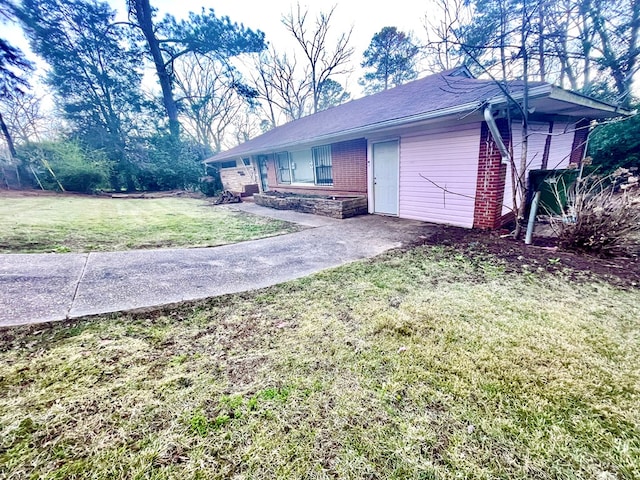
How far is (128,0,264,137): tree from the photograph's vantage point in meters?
14.7

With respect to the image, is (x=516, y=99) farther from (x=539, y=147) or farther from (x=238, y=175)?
(x=238, y=175)

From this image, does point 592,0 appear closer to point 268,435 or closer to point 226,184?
point 268,435

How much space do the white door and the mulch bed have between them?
2.34 m

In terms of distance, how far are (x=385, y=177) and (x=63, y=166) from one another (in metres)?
18.0

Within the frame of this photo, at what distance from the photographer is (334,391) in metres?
1.66

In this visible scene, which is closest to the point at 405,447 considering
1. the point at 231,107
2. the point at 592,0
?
the point at 592,0

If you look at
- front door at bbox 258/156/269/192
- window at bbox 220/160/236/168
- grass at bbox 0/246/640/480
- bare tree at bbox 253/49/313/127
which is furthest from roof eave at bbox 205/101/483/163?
bare tree at bbox 253/49/313/127

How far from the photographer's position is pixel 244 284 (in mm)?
3309

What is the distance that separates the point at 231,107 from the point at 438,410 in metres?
30.6

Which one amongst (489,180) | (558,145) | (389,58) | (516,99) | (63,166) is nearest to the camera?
(516,99)

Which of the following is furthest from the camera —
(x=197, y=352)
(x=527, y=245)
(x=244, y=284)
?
(x=527, y=245)

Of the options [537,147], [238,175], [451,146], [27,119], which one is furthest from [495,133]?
[27,119]

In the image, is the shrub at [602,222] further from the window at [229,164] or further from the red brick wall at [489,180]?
the window at [229,164]

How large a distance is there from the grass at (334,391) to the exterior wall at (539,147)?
3.51m
